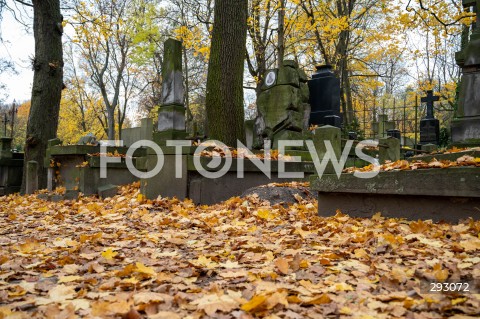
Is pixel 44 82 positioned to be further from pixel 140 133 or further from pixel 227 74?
pixel 227 74

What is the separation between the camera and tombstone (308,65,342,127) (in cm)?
1267

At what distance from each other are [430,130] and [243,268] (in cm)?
1674

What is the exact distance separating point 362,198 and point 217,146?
2969 mm

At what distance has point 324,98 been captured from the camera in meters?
12.8

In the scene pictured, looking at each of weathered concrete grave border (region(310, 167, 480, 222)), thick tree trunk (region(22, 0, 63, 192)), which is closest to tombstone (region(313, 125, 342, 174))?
weathered concrete grave border (region(310, 167, 480, 222))

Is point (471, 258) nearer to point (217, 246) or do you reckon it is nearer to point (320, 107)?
point (217, 246)

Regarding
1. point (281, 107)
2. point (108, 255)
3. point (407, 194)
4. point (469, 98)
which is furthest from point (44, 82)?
point (469, 98)

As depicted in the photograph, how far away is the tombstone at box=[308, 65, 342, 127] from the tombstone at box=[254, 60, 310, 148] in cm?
117

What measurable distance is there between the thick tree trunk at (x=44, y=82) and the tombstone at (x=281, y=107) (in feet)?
19.0

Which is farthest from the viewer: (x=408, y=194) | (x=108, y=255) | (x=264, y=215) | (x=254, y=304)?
(x=264, y=215)

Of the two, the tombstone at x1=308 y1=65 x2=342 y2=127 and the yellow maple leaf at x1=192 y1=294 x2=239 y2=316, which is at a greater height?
the tombstone at x1=308 y1=65 x2=342 y2=127

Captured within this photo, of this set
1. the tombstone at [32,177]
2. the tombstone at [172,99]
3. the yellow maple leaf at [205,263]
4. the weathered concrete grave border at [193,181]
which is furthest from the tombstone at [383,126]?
the yellow maple leaf at [205,263]

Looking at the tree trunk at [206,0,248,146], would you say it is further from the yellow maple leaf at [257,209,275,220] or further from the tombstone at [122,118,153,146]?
the tombstone at [122,118,153,146]

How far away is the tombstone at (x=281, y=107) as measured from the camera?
35.4ft
